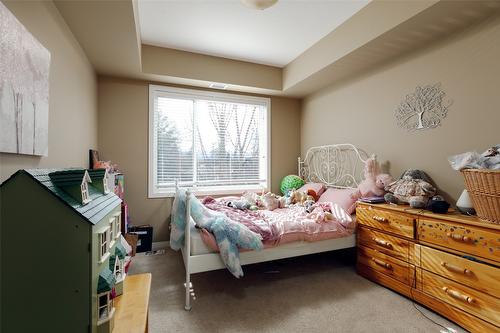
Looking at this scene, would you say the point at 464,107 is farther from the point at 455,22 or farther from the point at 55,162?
the point at 55,162

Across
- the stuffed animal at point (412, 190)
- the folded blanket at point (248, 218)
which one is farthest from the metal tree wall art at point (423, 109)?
the folded blanket at point (248, 218)

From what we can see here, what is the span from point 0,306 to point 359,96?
339cm

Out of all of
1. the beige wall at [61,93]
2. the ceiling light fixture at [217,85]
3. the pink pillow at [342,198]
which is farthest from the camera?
the ceiling light fixture at [217,85]

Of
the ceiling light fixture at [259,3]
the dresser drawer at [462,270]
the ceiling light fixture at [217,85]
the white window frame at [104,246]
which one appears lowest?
the dresser drawer at [462,270]

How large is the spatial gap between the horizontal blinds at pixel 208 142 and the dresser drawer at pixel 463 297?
257cm

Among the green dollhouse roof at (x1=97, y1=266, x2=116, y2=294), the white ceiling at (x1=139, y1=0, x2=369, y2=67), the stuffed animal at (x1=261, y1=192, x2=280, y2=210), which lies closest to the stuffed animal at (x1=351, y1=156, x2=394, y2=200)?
the stuffed animal at (x1=261, y1=192, x2=280, y2=210)

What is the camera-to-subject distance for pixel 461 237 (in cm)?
166

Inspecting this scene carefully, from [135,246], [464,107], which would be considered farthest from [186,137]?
[464,107]

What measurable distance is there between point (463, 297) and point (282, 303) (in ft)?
4.16

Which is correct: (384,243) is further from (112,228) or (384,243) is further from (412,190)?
(112,228)

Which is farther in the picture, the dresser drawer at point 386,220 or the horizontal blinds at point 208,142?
the horizontal blinds at point 208,142

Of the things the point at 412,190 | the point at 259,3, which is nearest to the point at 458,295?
the point at 412,190

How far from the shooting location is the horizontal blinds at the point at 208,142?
11.4ft

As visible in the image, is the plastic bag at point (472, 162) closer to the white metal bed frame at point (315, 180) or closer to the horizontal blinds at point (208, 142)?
the white metal bed frame at point (315, 180)
